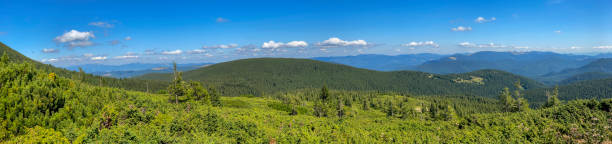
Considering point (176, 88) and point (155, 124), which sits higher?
point (155, 124)

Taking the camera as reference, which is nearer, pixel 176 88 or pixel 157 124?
pixel 157 124

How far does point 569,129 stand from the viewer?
28719 millimetres

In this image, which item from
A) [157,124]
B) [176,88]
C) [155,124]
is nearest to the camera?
[155,124]

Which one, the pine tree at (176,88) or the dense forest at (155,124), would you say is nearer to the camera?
the dense forest at (155,124)

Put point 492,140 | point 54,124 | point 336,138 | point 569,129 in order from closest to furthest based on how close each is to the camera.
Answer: point 54,124 < point 336,138 < point 492,140 < point 569,129

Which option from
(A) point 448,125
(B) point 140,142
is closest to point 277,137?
(B) point 140,142

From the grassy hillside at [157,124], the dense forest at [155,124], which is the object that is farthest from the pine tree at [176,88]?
the dense forest at [155,124]

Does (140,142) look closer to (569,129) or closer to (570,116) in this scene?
(569,129)

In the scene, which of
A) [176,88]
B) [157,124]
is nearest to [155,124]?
[157,124]

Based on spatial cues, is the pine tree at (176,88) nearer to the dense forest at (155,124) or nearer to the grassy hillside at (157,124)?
the grassy hillside at (157,124)

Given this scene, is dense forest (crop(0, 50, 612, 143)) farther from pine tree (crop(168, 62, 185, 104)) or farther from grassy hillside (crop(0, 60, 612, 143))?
pine tree (crop(168, 62, 185, 104))

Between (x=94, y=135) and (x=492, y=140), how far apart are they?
115ft

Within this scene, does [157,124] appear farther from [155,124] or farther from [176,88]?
[176,88]

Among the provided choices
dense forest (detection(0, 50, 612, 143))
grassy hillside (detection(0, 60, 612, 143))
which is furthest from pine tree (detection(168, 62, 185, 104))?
dense forest (detection(0, 50, 612, 143))
